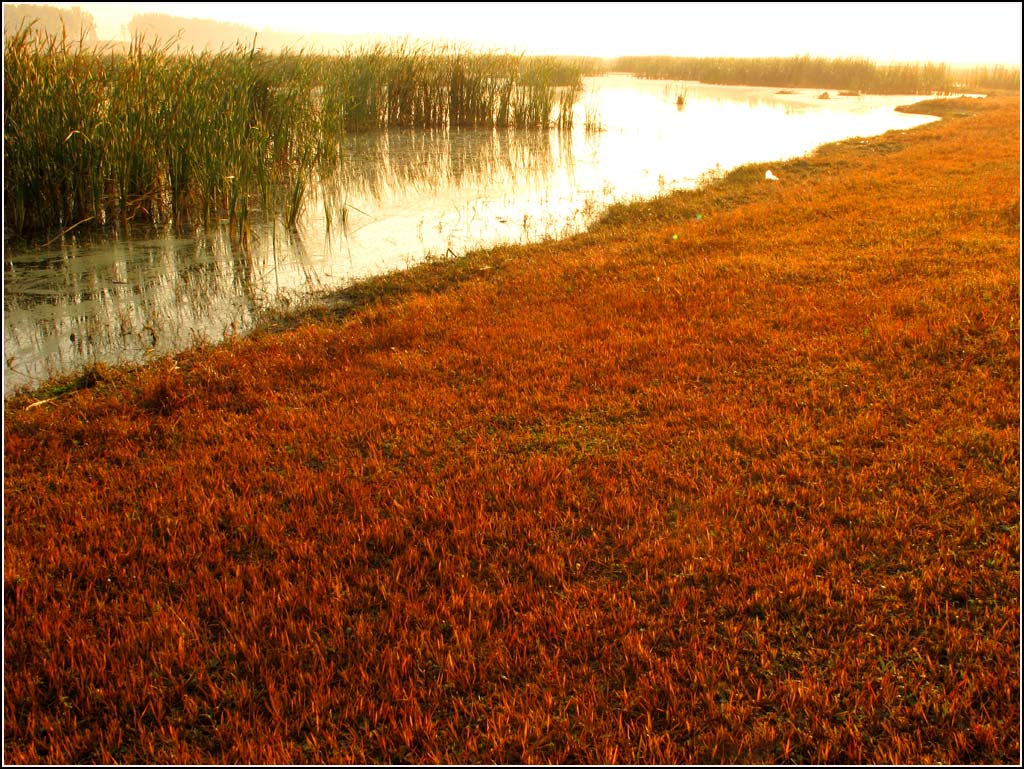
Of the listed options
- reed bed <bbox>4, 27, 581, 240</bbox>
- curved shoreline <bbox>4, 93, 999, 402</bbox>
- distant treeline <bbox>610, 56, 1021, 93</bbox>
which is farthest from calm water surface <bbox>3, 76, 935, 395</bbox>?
distant treeline <bbox>610, 56, 1021, 93</bbox>

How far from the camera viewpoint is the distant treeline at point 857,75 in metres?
32.7

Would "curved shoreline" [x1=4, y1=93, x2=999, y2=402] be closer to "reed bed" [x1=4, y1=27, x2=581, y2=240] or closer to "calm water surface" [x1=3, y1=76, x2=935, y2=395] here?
"calm water surface" [x1=3, y1=76, x2=935, y2=395]

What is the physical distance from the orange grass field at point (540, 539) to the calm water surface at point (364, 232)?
1106 millimetres

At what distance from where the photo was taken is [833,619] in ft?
10.2

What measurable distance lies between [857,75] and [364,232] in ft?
99.9

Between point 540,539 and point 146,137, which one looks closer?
point 540,539

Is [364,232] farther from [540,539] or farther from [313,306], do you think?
[540,539]

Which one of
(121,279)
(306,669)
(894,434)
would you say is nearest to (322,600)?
(306,669)

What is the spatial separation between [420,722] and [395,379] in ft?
10.7

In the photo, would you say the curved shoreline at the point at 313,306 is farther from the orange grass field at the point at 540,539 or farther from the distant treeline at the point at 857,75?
the distant treeline at the point at 857,75

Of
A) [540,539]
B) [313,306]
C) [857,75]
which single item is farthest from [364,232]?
[857,75]

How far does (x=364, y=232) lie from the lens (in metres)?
10.7

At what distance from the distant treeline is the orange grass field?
30723mm

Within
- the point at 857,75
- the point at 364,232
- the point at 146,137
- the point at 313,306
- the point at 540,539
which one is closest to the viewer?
the point at 540,539
